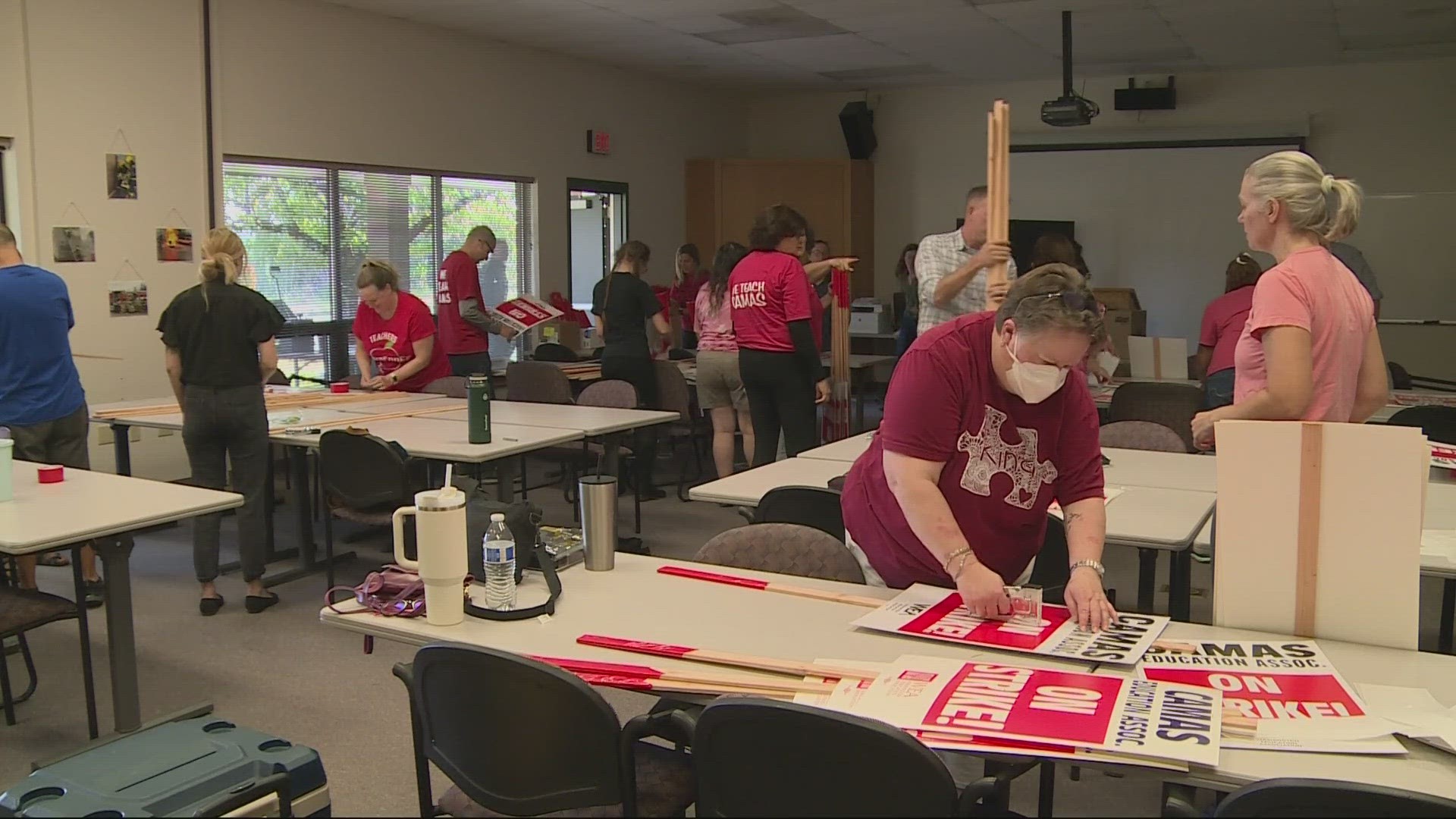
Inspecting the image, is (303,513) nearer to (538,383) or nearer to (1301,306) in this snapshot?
(538,383)

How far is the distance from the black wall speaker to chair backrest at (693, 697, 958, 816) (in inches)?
399

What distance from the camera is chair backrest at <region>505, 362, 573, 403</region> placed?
6516 millimetres

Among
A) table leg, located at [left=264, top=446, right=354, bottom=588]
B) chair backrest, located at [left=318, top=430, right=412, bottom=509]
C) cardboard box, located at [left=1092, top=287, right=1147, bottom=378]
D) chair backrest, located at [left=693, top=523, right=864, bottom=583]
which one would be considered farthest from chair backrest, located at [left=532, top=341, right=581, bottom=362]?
chair backrest, located at [left=693, top=523, right=864, bottom=583]

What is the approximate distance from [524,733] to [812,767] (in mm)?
548

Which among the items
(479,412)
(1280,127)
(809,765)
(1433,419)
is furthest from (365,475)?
(1280,127)

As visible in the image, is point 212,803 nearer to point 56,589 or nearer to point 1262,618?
point 1262,618

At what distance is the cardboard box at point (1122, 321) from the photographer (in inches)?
273

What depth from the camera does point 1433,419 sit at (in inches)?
183

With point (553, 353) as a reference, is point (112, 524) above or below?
below

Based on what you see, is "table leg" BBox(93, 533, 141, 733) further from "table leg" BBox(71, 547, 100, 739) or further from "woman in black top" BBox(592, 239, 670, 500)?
"woman in black top" BBox(592, 239, 670, 500)

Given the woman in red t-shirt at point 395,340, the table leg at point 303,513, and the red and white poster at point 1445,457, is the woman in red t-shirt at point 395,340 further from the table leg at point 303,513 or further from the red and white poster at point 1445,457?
the red and white poster at point 1445,457

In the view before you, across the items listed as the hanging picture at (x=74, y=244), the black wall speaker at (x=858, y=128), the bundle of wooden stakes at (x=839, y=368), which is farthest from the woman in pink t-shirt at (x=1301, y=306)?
the black wall speaker at (x=858, y=128)

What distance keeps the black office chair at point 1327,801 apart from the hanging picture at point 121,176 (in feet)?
21.1

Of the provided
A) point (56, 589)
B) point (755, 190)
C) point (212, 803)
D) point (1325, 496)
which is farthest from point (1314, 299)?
point (755, 190)
